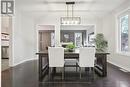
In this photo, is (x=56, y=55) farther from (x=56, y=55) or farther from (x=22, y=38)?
(x=22, y=38)

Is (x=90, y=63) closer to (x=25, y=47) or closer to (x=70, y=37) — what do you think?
(x=25, y=47)

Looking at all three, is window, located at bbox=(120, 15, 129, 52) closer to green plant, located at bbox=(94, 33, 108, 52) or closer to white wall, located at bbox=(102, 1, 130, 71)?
white wall, located at bbox=(102, 1, 130, 71)

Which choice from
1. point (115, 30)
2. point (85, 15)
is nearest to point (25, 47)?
point (85, 15)

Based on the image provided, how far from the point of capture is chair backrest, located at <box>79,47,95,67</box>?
16.0ft

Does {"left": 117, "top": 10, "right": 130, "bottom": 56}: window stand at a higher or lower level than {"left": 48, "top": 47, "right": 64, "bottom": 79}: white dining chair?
higher

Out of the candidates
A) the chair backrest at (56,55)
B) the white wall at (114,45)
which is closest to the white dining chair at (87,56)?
the chair backrest at (56,55)

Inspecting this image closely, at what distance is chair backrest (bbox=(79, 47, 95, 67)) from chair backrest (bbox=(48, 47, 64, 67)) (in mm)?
562

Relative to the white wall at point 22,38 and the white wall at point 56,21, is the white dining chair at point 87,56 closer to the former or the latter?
the white wall at point 22,38

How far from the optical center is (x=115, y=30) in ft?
25.7

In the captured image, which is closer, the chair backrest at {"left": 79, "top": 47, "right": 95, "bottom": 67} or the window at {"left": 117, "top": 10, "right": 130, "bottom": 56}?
the chair backrest at {"left": 79, "top": 47, "right": 95, "bottom": 67}

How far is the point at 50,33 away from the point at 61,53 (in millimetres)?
11189

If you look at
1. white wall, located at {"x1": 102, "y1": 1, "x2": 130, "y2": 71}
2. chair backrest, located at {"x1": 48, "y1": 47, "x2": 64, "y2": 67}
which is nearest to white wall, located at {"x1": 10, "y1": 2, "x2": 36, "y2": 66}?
chair backrest, located at {"x1": 48, "y1": 47, "x2": 64, "y2": 67}

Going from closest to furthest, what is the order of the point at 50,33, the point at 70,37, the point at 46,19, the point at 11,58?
the point at 11,58, the point at 46,19, the point at 50,33, the point at 70,37

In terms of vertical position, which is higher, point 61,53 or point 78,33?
point 78,33
